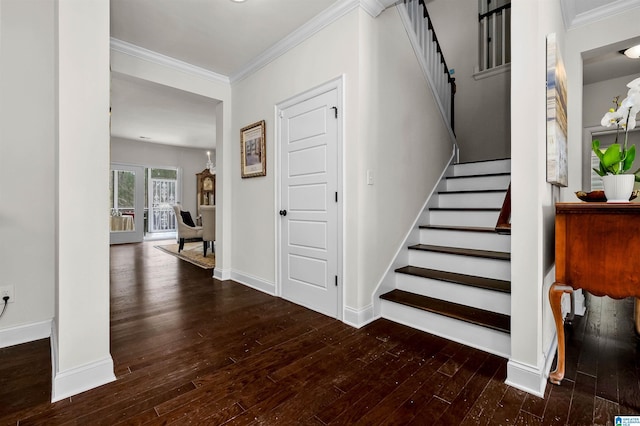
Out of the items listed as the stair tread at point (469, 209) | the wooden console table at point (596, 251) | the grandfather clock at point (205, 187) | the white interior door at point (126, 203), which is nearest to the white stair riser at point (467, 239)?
the stair tread at point (469, 209)

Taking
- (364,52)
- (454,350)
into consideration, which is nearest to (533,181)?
(454,350)

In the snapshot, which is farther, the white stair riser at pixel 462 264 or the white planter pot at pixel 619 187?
the white stair riser at pixel 462 264

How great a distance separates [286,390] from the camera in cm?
163

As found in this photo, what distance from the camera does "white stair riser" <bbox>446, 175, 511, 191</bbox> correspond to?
10.9ft

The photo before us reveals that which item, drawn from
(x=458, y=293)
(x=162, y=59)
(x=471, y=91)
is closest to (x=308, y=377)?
(x=458, y=293)

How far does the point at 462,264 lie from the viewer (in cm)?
255

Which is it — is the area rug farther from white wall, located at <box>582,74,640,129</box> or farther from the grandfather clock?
white wall, located at <box>582,74,640,129</box>

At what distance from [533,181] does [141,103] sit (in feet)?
18.5

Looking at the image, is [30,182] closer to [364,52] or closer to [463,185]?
[364,52]

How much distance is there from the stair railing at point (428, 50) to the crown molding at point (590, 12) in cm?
120

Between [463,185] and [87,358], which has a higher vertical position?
[463,185]

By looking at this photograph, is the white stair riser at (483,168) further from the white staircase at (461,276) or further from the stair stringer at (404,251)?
the stair stringer at (404,251)

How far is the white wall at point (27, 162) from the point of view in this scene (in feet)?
7.11

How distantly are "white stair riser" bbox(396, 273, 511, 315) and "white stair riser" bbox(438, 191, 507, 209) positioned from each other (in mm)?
1178
